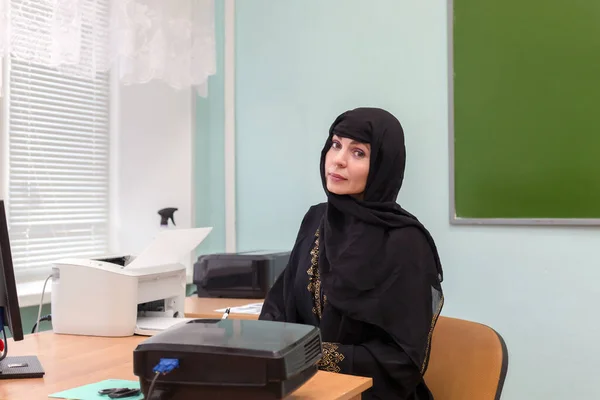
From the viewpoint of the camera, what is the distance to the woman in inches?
64.9

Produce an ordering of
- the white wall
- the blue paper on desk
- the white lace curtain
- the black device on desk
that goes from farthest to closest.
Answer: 1. the white wall
2. the white lace curtain
3. the blue paper on desk
4. the black device on desk

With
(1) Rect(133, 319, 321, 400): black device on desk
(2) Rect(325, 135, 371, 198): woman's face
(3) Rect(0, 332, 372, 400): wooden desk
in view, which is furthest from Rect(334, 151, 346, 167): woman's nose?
(1) Rect(133, 319, 321, 400): black device on desk

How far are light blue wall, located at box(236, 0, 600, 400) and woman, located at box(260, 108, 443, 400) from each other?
2.66ft

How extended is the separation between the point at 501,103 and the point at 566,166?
13.3 inches

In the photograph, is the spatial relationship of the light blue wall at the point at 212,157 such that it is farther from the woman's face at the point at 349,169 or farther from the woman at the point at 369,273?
the woman's face at the point at 349,169

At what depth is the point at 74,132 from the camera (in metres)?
2.87

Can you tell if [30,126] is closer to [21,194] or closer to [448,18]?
[21,194]

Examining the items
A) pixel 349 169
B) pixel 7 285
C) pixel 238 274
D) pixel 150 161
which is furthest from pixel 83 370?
pixel 150 161

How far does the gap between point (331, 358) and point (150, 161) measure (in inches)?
68.8

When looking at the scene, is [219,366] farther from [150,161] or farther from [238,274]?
[150,161]

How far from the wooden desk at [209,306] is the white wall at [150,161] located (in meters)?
0.51

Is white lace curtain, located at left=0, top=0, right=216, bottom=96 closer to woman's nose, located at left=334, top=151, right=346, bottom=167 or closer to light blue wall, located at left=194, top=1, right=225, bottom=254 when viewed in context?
light blue wall, located at left=194, top=1, right=225, bottom=254

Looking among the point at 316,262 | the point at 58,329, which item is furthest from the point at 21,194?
the point at 316,262

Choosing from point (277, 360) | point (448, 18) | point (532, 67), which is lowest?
point (277, 360)
